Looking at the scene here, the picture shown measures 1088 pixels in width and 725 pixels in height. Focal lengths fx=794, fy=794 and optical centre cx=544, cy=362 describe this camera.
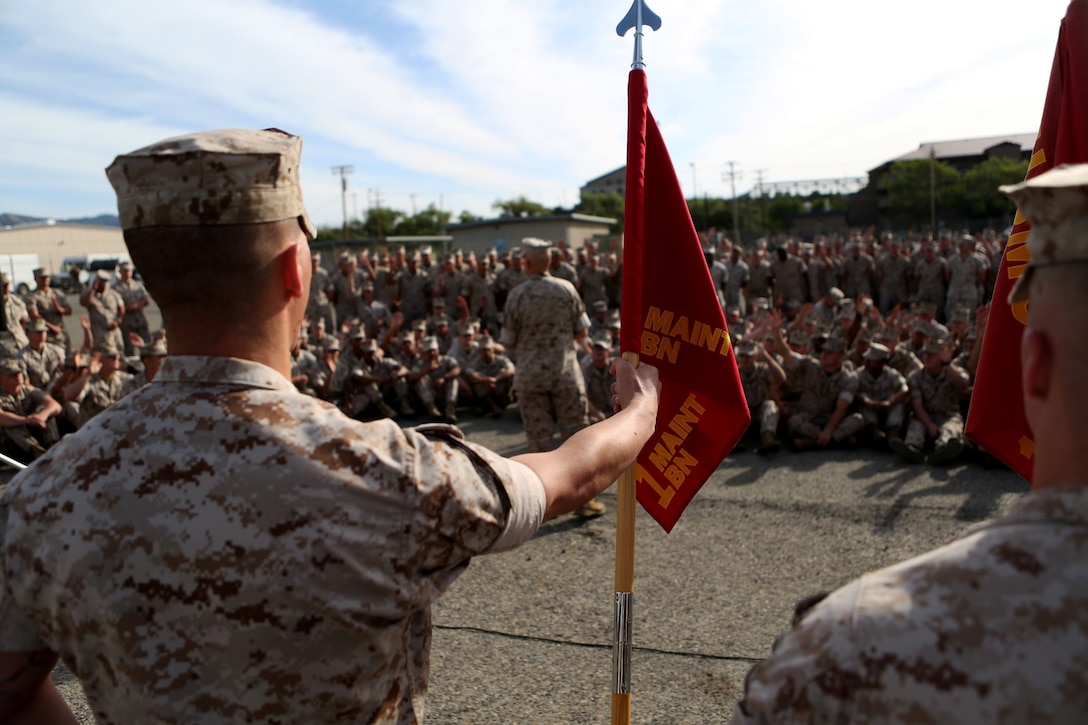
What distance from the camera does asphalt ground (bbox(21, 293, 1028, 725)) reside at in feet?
12.0

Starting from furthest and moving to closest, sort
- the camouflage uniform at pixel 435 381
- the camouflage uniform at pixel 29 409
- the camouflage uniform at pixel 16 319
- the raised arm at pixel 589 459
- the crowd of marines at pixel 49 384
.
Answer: the camouflage uniform at pixel 16 319
the camouflage uniform at pixel 435 381
the camouflage uniform at pixel 29 409
the crowd of marines at pixel 49 384
the raised arm at pixel 589 459

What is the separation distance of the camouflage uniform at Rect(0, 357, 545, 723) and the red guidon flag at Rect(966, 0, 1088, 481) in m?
1.96

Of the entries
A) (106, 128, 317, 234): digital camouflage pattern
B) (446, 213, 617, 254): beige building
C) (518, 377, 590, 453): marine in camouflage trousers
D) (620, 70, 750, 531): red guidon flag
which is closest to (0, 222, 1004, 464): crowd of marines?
(518, 377, 590, 453): marine in camouflage trousers

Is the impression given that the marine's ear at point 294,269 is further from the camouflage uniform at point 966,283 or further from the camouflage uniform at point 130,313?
the camouflage uniform at point 966,283

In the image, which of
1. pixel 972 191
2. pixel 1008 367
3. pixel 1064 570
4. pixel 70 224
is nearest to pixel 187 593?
pixel 1064 570

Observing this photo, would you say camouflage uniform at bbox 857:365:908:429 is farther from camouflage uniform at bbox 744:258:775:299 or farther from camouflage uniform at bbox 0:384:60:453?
camouflage uniform at bbox 0:384:60:453

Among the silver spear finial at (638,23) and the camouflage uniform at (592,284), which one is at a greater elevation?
the silver spear finial at (638,23)

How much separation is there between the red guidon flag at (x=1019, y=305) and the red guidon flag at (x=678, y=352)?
0.75 meters

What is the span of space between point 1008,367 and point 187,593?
2.40 m

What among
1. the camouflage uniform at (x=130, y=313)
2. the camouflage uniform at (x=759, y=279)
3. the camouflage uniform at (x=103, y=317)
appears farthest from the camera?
the camouflage uniform at (x=759, y=279)

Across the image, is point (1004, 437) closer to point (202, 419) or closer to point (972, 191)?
point (202, 419)

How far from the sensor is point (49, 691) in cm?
140

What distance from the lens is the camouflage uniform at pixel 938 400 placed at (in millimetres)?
7863

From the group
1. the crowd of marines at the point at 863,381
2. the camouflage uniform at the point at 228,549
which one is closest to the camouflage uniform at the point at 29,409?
the crowd of marines at the point at 863,381
